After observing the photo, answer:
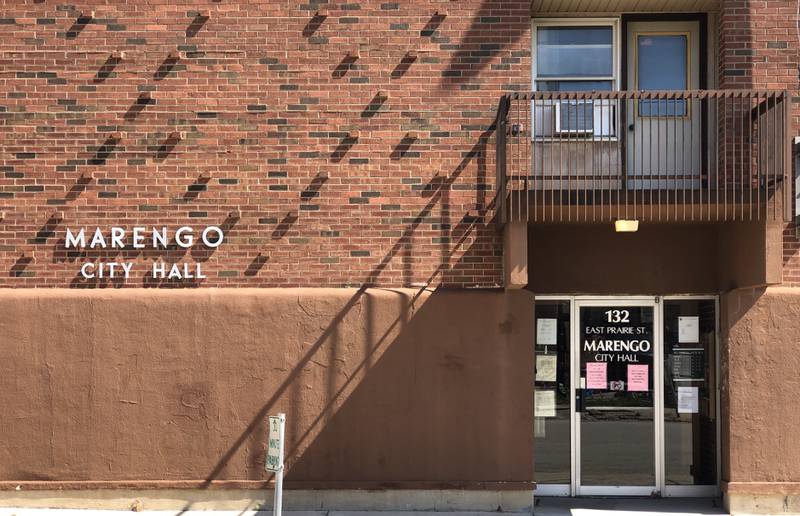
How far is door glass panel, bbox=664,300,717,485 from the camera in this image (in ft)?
31.9

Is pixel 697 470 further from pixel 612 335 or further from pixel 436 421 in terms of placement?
pixel 436 421

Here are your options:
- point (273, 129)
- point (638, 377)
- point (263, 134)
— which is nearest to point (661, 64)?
point (638, 377)

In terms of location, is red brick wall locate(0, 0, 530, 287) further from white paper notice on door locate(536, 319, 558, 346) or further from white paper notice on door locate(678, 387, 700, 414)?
white paper notice on door locate(678, 387, 700, 414)

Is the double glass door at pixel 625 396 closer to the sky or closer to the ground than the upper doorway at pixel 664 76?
closer to the ground

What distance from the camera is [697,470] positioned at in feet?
32.0

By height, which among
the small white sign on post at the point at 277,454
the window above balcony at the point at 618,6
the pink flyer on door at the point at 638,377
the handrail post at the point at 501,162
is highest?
the window above balcony at the point at 618,6

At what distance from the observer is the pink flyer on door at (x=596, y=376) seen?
982cm

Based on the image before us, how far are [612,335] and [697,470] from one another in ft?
6.13

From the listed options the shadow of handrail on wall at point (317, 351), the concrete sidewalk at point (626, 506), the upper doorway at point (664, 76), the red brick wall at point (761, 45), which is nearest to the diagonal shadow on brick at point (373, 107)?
the shadow of handrail on wall at point (317, 351)

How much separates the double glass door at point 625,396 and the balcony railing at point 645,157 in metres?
1.51

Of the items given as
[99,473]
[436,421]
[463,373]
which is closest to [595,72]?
[463,373]

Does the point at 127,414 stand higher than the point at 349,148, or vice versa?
the point at 349,148

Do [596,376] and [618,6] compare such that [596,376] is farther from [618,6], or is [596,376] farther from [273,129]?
[273,129]

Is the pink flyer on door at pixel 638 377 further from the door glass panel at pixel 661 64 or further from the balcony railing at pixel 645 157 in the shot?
the door glass panel at pixel 661 64
